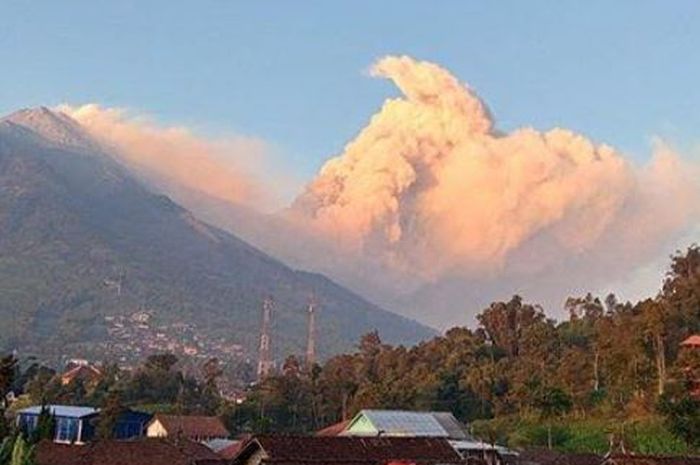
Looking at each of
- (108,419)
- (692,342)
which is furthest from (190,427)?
(692,342)

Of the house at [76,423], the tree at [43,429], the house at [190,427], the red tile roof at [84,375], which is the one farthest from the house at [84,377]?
the tree at [43,429]

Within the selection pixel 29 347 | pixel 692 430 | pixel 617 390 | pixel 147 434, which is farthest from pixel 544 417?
pixel 29 347

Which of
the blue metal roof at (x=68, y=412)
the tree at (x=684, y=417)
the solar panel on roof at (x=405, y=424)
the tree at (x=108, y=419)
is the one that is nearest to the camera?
the solar panel on roof at (x=405, y=424)

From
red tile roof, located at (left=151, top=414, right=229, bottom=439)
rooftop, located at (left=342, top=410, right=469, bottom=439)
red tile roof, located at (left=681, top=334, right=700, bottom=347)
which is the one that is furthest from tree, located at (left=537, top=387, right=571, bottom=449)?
red tile roof, located at (left=151, top=414, right=229, bottom=439)

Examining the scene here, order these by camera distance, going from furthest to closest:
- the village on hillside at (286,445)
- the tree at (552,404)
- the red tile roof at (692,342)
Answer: the red tile roof at (692,342), the tree at (552,404), the village on hillside at (286,445)

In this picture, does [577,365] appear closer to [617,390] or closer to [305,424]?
[617,390]

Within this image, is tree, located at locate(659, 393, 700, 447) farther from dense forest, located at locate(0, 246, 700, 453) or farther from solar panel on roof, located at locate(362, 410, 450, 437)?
solar panel on roof, located at locate(362, 410, 450, 437)

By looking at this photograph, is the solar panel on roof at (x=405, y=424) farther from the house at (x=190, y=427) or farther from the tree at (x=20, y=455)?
the tree at (x=20, y=455)
